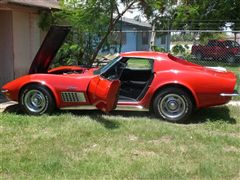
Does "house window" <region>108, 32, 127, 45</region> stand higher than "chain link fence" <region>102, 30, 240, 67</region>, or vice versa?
"house window" <region>108, 32, 127, 45</region>

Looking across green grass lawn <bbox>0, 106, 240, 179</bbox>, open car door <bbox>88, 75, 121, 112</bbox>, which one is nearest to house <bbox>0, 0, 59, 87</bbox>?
green grass lawn <bbox>0, 106, 240, 179</bbox>

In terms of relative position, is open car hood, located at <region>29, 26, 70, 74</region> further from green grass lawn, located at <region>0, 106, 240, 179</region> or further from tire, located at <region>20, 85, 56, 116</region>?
green grass lawn, located at <region>0, 106, 240, 179</region>

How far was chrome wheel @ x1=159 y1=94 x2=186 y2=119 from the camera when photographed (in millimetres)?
7953

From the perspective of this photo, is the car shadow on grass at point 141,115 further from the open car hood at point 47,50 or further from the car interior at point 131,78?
the open car hood at point 47,50

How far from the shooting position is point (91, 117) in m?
8.21

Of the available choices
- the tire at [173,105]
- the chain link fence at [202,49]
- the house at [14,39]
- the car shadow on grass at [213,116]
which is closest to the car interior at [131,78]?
the tire at [173,105]

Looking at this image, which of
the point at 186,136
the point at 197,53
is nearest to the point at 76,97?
the point at 186,136

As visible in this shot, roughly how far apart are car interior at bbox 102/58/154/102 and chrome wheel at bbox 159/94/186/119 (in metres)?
0.42

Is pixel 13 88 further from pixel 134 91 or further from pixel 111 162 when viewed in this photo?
pixel 111 162

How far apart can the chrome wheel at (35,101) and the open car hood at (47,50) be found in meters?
0.81

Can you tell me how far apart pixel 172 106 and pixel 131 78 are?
4.38 ft

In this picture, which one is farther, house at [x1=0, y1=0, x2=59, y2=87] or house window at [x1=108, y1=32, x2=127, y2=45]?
house window at [x1=108, y1=32, x2=127, y2=45]

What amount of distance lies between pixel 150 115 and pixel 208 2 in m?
22.7

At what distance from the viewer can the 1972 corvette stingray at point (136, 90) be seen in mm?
7766
